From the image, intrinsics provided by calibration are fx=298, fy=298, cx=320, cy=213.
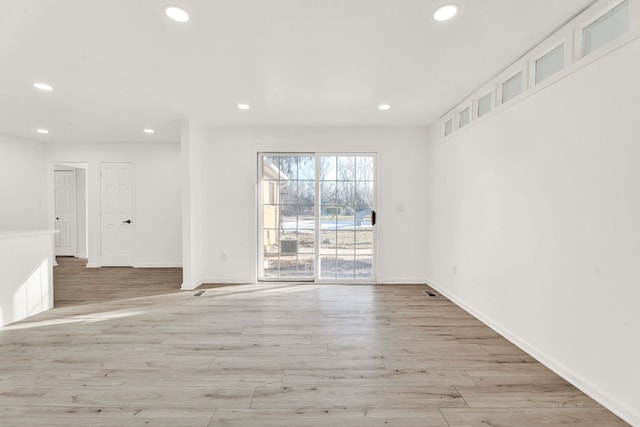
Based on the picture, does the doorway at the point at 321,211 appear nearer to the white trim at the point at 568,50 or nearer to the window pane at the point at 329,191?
the window pane at the point at 329,191

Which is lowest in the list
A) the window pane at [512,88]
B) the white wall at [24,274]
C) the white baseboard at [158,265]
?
the white baseboard at [158,265]

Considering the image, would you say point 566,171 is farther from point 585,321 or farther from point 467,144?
point 467,144

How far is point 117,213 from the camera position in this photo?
20.4ft

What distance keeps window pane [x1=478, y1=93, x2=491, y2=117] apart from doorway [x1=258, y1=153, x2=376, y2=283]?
5.90ft

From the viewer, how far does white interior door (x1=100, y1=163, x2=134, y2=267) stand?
6.19 metres

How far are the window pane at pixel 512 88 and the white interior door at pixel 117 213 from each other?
259 inches

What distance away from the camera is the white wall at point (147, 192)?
20.2ft

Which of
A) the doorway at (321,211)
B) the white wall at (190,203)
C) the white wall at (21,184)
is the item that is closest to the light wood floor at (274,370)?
the white wall at (190,203)

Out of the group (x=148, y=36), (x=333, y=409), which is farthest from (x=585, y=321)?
(x=148, y=36)

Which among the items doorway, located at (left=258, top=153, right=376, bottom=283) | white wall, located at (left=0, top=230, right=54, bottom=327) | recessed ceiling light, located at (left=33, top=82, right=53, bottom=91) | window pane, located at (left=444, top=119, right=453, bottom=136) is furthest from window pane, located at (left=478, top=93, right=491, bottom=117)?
white wall, located at (left=0, top=230, right=54, bottom=327)

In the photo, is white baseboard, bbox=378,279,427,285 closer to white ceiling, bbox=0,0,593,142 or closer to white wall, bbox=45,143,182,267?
white ceiling, bbox=0,0,593,142

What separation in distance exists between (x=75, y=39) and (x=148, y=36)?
59 centimetres

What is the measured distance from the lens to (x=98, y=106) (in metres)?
3.88

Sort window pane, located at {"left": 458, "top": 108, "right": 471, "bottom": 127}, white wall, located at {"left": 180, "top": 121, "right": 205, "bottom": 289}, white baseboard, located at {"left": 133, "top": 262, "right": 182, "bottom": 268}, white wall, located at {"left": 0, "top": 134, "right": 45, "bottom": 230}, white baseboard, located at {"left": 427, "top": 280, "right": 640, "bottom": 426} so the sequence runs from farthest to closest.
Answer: white baseboard, located at {"left": 133, "top": 262, "right": 182, "bottom": 268}, white wall, located at {"left": 0, "top": 134, "right": 45, "bottom": 230}, white wall, located at {"left": 180, "top": 121, "right": 205, "bottom": 289}, window pane, located at {"left": 458, "top": 108, "right": 471, "bottom": 127}, white baseboard, located at {"left": 427, "top": 280, "right": 640, "bottom": 426}
